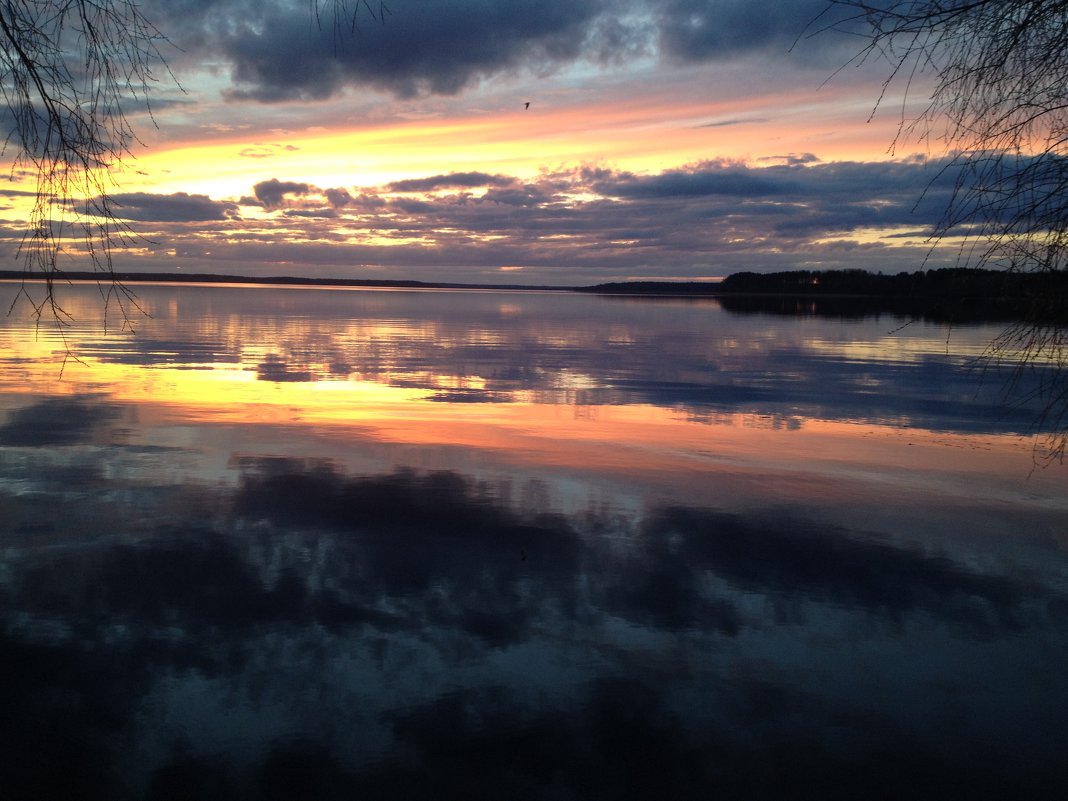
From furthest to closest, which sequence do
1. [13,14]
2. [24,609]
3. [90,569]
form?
[90,569], [24,609], [13,14]

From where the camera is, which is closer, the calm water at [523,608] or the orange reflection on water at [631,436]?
the calm water at [523,608]

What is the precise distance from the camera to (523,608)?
6918 millimetres

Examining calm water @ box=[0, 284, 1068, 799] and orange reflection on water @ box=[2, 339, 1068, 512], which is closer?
calm water @ box=[0, 284, 1068, 799]

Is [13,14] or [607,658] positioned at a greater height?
[13,14]

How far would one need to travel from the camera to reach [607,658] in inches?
241

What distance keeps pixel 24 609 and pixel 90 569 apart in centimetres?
A: 85

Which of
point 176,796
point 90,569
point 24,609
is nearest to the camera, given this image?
point 176,796

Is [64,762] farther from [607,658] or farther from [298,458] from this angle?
[298,458]

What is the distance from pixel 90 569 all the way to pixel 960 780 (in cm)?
698

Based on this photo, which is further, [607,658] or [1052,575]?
[1052,575]

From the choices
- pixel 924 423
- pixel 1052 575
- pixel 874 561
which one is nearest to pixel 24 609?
pixel 874 561

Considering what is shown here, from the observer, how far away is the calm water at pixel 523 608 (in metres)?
4.94

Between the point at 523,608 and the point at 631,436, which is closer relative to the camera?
the point at 523,608

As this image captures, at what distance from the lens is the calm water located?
4.94 meters
